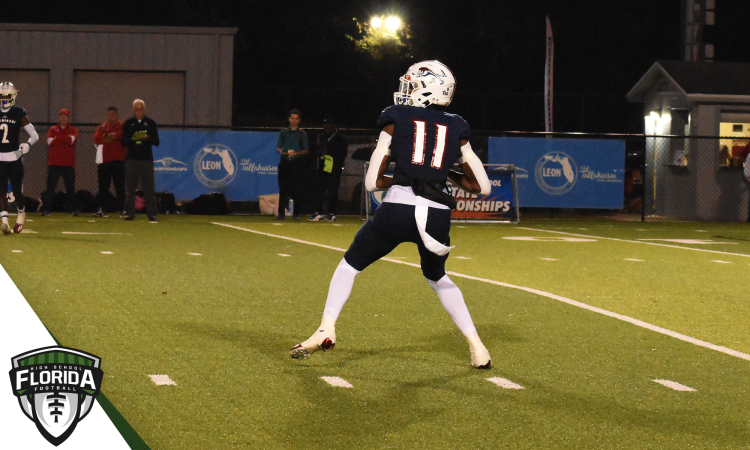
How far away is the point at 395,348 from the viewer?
6.47 metres

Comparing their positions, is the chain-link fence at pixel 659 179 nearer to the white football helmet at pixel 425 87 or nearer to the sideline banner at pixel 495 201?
the sideline banner at pixel 495 201

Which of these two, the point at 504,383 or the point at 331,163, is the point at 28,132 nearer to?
the point at 331,163

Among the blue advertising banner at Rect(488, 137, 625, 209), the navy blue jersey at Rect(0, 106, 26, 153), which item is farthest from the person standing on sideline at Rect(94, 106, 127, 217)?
the blue advertising banner at Rect(488, 137, 625, 209)

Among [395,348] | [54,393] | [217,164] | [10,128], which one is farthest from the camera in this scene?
[217,164]

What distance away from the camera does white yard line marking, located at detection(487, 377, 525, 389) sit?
5441mm

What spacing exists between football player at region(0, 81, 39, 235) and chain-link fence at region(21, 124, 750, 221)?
27.1 ft

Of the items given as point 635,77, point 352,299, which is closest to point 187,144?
point 352,299

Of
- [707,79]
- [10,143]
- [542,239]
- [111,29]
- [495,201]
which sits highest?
[111,29]

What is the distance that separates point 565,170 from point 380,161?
16.6m

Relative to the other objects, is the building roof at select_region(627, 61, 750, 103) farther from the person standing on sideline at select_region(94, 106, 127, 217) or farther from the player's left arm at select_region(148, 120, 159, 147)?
the person standing on sideline at select_region(94, 106, 127, 217)

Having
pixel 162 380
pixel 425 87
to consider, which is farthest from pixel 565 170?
pixel 162 380

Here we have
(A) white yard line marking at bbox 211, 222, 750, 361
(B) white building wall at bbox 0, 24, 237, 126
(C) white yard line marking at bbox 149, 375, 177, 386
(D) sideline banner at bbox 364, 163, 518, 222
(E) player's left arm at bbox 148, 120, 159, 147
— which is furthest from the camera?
(B) white building wall at bbox 0, 24, 237, 126

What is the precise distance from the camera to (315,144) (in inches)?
874

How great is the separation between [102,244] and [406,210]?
818 centimetres
